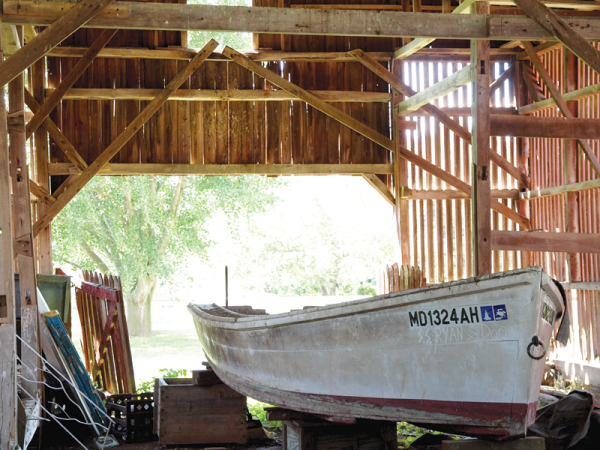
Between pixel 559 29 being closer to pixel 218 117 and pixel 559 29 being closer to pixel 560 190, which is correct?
pixel 560 190

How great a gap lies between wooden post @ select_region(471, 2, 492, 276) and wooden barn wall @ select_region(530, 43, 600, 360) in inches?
131

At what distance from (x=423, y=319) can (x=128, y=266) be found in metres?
12.7

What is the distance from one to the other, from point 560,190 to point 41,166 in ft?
28.4

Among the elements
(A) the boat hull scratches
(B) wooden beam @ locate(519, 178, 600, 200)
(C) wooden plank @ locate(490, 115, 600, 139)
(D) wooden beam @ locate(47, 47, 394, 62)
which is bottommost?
(A) the boat hull scratches

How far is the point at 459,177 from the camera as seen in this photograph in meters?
12.0

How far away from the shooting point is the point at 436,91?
969 centimetres

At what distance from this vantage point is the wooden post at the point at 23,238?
6.76 meters

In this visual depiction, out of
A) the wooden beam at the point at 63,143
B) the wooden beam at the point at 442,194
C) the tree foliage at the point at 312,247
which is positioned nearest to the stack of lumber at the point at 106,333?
the wooden beam at the point at 63,143

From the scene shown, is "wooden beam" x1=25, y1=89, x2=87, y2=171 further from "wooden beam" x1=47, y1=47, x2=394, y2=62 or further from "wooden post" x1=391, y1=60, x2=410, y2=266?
"wooden post" x1=391, y1=60, x2=410, y2=266

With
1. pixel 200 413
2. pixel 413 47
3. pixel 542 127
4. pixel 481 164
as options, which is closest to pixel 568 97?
pixel 413 47

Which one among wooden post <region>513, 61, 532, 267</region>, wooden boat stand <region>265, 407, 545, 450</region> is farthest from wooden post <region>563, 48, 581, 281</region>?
wooden boat stand <region>265, 407, 545, 450</region>

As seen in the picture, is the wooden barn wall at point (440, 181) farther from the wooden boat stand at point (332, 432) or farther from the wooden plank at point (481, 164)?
the wooden boat stand at point (332, 432)

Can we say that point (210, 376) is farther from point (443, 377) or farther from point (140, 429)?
point (443, 377)

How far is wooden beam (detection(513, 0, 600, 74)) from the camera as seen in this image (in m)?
6.75
